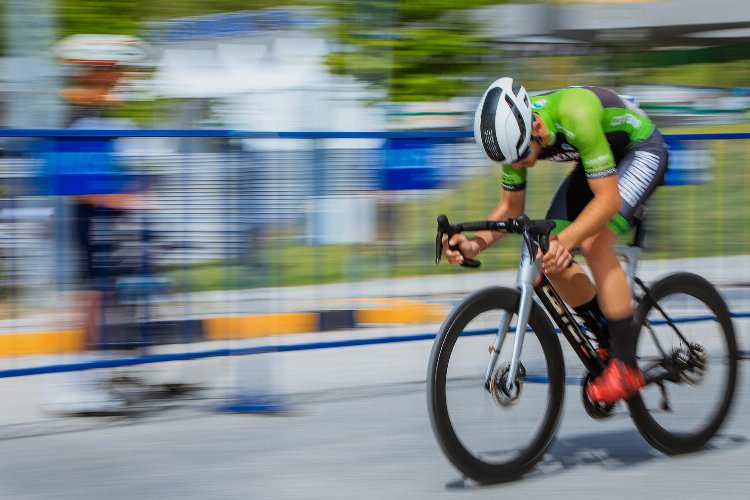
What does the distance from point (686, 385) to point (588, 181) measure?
3.80 feet

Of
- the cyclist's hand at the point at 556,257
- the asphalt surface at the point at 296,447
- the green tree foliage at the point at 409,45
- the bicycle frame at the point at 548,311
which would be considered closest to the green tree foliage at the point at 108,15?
the green tree foliage at the point at 409,45

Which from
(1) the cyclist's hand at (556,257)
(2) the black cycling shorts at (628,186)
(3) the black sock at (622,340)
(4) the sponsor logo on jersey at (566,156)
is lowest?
(3) the black sock at (622,340)

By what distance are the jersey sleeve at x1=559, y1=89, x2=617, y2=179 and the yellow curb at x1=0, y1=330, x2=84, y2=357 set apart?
9.34 ft

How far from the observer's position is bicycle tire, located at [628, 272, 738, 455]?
5129mm

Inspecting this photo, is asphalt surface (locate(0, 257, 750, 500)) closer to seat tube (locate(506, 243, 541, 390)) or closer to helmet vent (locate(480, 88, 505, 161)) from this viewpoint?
seat tube (locate(506, 243, 541, 390))

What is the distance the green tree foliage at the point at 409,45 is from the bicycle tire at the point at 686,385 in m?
12.0

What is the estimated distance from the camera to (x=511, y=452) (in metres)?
4.89

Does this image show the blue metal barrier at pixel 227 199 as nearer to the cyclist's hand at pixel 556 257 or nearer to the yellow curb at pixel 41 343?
the yellow curb at pixel 41 343

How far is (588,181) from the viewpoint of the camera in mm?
4777

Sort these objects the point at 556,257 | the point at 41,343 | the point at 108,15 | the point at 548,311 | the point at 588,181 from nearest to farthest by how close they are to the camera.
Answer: the point at 556,257
the point at 588,181
the point at 548,311
the point at 41,343
the point at 108,15

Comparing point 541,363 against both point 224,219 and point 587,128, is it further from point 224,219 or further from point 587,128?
point 224,219

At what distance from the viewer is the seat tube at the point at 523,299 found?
15.4ft

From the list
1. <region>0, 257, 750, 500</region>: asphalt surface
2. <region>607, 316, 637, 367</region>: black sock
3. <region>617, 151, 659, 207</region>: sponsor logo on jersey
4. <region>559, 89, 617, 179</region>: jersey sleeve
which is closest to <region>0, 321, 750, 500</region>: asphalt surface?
<region>0, 257, 750, 500</region>: asphalt surface

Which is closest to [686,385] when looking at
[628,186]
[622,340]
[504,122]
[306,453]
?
[622,340]
